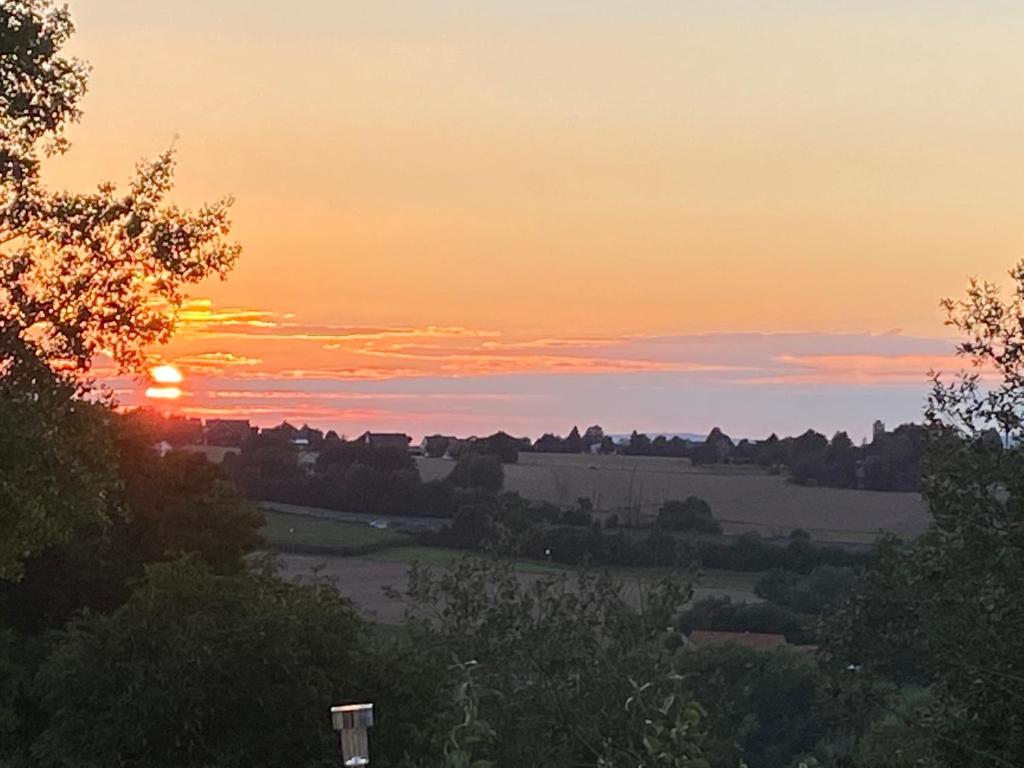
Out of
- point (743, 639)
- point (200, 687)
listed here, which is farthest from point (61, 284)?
point (743, 639)

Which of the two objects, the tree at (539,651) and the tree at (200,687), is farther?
the tree at (200,687)

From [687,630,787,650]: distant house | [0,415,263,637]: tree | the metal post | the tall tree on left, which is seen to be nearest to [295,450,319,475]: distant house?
[687,630,787,650]: distant house

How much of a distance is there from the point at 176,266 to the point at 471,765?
7.08 meters

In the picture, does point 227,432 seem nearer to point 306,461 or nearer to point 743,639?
point 306,461

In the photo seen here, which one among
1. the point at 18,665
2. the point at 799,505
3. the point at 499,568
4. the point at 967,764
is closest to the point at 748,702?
the point at 499,568

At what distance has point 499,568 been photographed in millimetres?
16125

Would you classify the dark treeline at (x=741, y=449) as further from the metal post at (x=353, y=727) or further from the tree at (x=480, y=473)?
the metal post at (x=353, y=727)

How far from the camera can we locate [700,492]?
44906mm

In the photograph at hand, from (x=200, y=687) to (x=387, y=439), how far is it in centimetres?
3124

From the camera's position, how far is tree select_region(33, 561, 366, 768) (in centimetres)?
1483

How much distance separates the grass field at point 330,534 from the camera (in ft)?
128

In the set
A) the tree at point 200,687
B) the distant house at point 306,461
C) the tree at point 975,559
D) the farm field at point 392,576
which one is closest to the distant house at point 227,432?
the distant house at point 306,461

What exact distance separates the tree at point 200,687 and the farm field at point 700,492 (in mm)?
19398

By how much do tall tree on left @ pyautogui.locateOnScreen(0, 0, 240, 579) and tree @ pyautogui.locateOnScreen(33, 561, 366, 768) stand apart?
Answer: 2.18m
